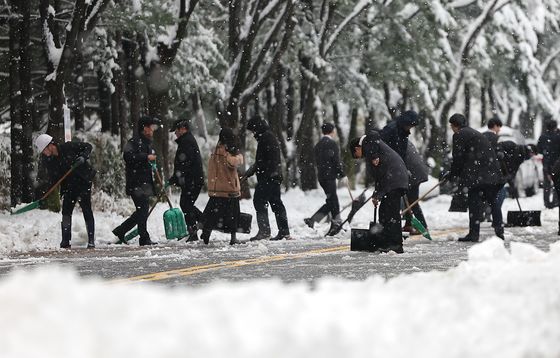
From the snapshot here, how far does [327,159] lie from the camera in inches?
741

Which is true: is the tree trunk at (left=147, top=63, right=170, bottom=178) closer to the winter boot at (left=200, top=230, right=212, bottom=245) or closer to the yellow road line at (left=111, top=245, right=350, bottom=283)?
the winter boot at (left=200, top=230, right=212, bottom=245)

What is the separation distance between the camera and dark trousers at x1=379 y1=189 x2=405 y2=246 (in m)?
13.3

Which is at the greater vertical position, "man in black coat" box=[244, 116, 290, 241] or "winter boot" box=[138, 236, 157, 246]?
"man in black coat" box=[244, 116, 290, 241]

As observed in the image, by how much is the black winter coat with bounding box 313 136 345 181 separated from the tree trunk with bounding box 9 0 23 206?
555 centimetres

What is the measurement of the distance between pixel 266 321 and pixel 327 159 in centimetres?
1462

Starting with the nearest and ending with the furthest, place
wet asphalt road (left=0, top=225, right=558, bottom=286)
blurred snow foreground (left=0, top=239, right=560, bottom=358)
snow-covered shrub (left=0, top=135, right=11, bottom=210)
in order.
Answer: blurred snow foreground (left=0, top=239, right=560, bottom=358), wet asphalt road (left=0, top=225, right=558, bottom=286), snow-covered shrub (left=0, top=135, right=11, bottom=210)

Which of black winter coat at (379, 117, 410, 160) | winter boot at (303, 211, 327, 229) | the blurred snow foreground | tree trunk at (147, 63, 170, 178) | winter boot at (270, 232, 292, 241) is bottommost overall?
the blurred snow foreground

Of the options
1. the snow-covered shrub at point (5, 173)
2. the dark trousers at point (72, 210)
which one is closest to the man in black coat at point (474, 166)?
the dark trousers at point (72, 210)

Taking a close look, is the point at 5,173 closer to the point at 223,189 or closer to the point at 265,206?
the point at 265,206

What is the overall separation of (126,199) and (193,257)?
36.3 feet

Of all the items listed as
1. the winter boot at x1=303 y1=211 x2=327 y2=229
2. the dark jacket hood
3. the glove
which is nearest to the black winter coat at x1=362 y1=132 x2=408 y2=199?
the dark jacket hood

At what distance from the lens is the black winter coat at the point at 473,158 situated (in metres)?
15.5

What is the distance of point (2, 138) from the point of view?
2173 centimetres

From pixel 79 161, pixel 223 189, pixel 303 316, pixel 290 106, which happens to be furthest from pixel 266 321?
pixel 290 106
